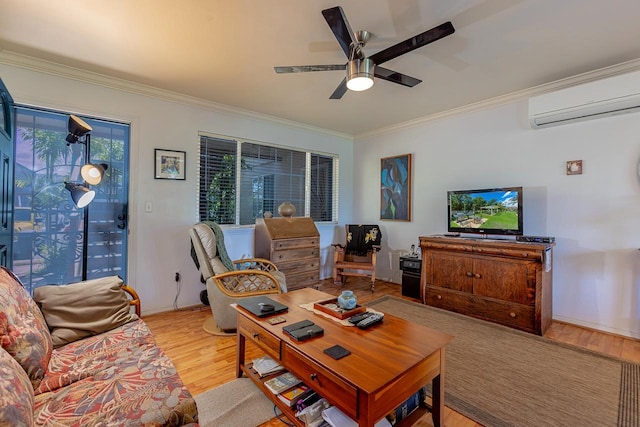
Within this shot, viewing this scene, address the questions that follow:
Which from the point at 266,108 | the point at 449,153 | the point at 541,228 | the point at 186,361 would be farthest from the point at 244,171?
the point at 541,228

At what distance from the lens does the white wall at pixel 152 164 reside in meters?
2.69

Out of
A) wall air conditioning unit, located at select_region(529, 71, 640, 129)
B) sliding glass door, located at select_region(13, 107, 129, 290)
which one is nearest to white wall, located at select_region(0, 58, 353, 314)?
sliding glass door, located at select_region(13, 107, 129, 290)

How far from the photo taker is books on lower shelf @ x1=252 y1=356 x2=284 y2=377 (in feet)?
5.70

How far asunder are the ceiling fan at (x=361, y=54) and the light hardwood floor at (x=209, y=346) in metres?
2.21

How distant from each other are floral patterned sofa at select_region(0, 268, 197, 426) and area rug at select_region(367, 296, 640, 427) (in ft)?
5.29

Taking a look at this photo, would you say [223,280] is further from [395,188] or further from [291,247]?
[395,188]

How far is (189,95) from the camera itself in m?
3.28

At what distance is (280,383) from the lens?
5.26ft

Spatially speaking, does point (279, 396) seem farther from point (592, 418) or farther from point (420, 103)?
point (420, 103)

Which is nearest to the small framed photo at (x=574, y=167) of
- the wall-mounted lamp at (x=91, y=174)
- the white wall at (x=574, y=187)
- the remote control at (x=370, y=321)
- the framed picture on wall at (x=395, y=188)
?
the white wall at (x=574, y=187)

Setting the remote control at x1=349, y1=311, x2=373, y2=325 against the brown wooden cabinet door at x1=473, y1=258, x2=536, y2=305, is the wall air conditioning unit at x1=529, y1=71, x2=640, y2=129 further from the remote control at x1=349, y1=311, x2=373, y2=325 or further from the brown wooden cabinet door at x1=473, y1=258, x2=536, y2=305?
the remote control at x1=349, y1=311, x2=373, y2=325

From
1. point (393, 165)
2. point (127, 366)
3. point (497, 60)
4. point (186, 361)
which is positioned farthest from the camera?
point (393, 165)

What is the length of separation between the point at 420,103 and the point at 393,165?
1.16m

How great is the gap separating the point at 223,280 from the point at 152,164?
160cm
